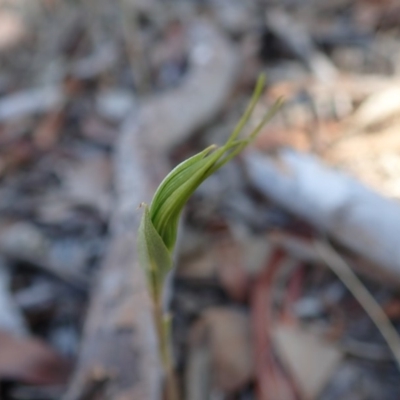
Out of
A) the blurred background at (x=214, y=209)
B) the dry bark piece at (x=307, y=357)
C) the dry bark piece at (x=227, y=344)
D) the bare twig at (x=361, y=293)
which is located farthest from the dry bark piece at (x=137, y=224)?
the bare twig at (x=361, y=293)

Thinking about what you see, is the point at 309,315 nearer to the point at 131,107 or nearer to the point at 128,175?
the point at 128,175

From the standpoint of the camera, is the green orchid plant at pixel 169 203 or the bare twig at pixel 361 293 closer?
the green orchid plant at pixel 169 203

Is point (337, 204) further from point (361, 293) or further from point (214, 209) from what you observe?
point (214, 209)

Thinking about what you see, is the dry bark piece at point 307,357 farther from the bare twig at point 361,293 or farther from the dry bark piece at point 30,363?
the dry bark piece at point 30,363

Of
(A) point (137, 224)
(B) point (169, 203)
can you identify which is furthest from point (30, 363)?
(B) point (169, 203)

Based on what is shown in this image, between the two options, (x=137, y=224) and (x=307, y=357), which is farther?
(x=137, y=224)

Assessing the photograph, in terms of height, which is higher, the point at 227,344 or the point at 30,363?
the point at 30,363

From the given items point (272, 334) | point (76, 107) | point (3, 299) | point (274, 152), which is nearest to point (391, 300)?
point (272, 334)
